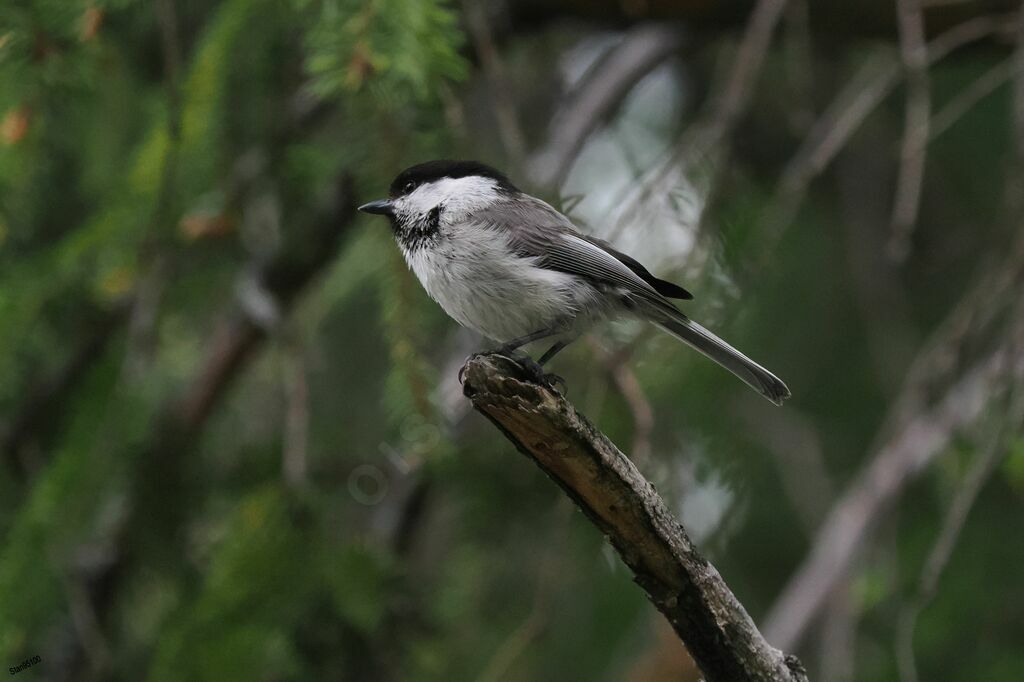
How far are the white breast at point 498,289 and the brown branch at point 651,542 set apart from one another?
0.78m

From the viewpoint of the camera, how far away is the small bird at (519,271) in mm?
2307

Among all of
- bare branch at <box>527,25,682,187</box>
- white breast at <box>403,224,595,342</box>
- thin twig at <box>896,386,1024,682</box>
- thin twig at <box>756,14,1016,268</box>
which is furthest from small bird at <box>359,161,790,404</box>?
bare branch at <box>527,25,682,187</box>

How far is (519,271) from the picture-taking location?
2348mm

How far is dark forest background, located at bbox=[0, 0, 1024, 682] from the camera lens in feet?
7.11

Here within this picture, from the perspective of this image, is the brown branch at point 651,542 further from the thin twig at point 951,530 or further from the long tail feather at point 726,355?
the long tail feather at point 726,355

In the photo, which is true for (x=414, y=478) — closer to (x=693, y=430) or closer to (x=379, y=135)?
(x=693, y=430)

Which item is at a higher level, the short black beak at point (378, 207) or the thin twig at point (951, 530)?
the short black beak at point (378, 207)

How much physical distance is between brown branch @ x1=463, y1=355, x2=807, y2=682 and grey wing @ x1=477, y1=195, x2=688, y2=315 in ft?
2.54

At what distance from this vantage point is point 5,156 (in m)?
2.12

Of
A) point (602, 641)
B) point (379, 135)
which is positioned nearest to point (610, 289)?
point (379, 135)

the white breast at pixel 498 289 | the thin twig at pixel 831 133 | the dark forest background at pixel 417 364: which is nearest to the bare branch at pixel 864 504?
the dark forest background at pixel 417 364

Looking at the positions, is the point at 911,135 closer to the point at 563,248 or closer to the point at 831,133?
the point at 831,133

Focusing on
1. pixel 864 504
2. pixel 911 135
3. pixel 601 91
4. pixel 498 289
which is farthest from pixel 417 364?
pixel 601 91

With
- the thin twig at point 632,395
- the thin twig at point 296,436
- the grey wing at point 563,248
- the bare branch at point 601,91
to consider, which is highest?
the bare branch at point 601,91
